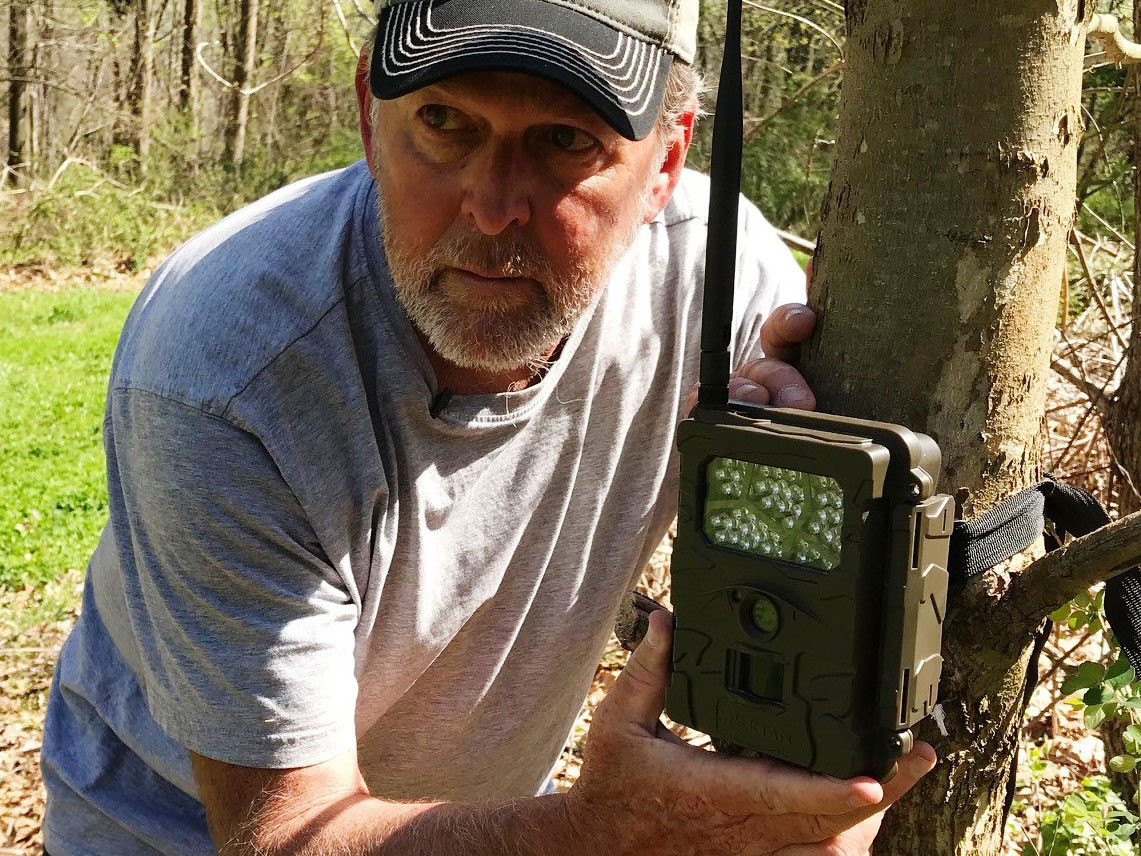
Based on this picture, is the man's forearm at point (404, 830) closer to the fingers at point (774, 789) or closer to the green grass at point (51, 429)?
the fingers at point (774, 789)

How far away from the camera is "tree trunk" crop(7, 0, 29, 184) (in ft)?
47.7

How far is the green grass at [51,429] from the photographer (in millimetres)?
5641

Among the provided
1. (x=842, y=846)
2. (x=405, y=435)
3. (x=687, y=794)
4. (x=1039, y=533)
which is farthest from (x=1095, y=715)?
(x=405, y=435)

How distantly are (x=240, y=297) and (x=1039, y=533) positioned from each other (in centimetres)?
121

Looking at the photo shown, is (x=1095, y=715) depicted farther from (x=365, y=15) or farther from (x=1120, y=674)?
(x=365, y=15)

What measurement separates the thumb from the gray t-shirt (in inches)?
23.7

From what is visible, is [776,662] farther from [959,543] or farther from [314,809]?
[314,809]

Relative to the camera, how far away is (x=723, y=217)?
129cm

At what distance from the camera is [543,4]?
5.69 feet

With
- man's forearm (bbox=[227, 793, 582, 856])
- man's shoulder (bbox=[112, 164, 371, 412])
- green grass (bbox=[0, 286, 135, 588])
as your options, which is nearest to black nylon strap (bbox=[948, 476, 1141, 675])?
man's forearm (bbox=[227, 793, 582, 856])

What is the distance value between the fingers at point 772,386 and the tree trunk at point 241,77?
49.0 feet

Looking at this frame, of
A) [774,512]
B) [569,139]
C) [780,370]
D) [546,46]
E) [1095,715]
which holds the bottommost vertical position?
[1095,715]

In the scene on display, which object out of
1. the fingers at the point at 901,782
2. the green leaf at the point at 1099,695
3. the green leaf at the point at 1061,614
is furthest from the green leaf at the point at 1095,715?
the fingers at the point at 901,782

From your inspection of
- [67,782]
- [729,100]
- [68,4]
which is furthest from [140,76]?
[729,100]
